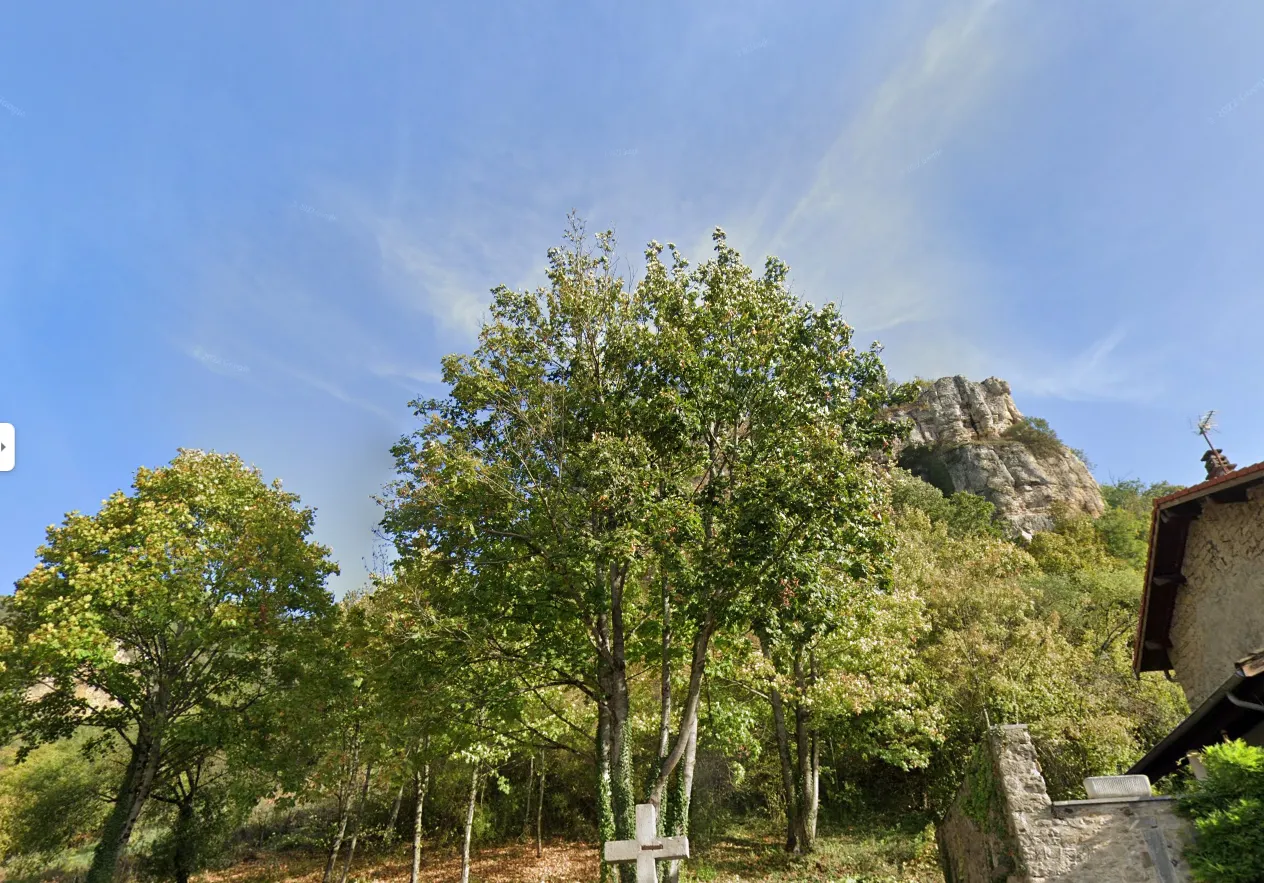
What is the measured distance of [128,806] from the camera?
51.7 feet

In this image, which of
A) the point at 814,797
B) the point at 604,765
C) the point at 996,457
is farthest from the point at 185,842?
the point at 996,457

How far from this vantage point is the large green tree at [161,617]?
14.9 metres

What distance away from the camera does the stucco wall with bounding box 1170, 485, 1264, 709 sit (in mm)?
10797

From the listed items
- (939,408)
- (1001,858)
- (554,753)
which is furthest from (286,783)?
(939,408)

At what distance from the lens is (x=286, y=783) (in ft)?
52.4

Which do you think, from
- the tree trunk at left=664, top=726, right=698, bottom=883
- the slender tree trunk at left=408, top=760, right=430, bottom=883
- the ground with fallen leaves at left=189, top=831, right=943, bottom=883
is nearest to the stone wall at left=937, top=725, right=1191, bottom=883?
the tree trunk at left=664, top=726, right=698, bottom=883

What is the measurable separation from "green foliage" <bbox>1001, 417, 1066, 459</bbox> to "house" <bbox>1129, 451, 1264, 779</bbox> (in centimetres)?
6719

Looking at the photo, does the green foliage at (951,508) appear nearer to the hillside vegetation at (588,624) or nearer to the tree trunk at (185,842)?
the hillside vegetation at (588,624)

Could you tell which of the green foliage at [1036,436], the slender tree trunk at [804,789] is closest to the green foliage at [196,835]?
the slender tree trunk at [804,789]

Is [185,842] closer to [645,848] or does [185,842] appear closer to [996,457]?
[645,848]

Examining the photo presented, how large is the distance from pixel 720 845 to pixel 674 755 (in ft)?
45.4

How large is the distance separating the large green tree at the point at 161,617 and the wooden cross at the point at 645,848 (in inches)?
479

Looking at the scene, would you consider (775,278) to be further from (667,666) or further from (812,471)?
(667,666)

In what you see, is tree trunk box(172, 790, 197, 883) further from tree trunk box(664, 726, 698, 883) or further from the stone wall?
the stone wall
